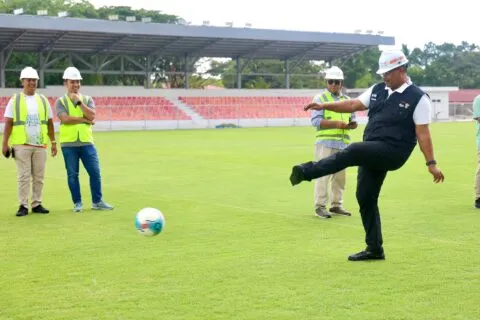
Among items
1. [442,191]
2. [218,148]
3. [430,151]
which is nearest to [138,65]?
[218,148]

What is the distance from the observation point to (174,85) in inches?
2490

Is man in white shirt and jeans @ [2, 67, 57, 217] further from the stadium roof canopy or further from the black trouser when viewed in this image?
the stadium roof canopy

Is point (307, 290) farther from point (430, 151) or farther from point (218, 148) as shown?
point (218, 148)

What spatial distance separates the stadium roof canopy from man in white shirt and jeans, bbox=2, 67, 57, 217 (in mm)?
36571

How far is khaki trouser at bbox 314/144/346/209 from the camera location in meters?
11.3

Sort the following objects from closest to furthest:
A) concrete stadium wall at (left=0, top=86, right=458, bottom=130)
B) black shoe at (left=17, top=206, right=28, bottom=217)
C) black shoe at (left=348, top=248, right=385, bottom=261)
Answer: black shoe at (left=348, top=248, right=385, bottom=261)
black shoe at (left=17, top=206, right=28, bottom=217)
concrete stadium wall at (left=0, top=86, right=458, bottom=130)

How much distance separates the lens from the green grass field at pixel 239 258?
20.5ft

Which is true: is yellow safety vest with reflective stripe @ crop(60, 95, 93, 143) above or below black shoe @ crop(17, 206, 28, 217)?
above

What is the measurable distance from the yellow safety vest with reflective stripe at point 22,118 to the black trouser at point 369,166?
573 cm

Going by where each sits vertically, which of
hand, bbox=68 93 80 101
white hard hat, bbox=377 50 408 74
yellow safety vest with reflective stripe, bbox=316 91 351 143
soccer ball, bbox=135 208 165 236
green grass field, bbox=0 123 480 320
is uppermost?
white hard hat, bbox=377 50 408 74

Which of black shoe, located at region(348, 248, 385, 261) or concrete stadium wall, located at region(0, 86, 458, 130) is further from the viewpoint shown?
concrete stadium wall, located at region(0, 86, 458, 130)

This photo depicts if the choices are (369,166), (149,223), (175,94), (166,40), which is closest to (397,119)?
(369,166)

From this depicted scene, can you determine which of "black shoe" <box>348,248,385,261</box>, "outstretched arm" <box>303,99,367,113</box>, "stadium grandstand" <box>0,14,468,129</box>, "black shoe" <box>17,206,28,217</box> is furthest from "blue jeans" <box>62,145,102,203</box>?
"stadium grandstand" <box>0,14,468,129</box>

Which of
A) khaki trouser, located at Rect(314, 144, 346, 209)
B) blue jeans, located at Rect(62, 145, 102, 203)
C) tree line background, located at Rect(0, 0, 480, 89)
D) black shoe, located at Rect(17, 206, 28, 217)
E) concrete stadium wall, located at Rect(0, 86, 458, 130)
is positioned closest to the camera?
khaki trouser, located at Rect(314, 144, 346, 209)
